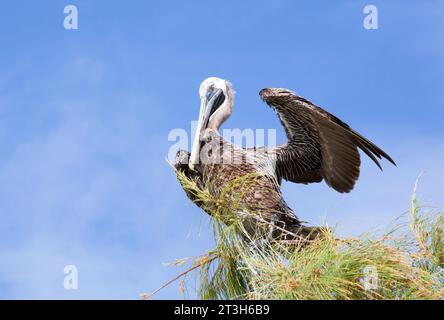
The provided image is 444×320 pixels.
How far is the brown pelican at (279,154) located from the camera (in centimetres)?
772

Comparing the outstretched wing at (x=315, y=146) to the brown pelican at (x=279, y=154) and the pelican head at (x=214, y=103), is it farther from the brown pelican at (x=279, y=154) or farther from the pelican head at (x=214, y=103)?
the pelican head at (x=214, y=103)

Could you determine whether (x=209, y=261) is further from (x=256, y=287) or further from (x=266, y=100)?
(x=266, y=100)

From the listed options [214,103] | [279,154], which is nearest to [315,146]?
[279,154]

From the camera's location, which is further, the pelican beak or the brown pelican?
the pelican beak

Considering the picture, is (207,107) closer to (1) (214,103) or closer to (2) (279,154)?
(1) (214,103)

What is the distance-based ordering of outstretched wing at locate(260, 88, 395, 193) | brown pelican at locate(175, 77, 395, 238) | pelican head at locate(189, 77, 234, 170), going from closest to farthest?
brown pelican at locate(175, 77, 395, 238) < outstretched wing at locate(260, 88, 395, 193) < pelican head at locate(189, 77, 234, 170)

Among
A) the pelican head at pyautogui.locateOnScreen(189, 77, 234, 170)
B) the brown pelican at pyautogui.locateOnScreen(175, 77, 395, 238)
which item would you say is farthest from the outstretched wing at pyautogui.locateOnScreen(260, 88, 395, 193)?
the pelican head at pyautogui.locateOnScreen(189, 77, 234, 170)

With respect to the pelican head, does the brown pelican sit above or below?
below

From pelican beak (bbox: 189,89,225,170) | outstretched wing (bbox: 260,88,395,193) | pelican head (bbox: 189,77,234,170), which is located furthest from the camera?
pelican head (bbox: 189,77,234,170)

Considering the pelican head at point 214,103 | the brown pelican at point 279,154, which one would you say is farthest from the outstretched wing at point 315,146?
the pelican head at point 214,103

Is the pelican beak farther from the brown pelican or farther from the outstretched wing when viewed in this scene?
the outstretched wing

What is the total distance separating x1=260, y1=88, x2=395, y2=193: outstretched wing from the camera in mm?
7922

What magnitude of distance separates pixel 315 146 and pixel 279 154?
448 millimetres
